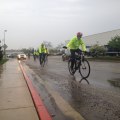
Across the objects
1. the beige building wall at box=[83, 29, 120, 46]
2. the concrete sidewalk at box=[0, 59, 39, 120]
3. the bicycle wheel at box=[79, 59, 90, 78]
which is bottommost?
the concrete sidewalk at box=[0, 59, 39, 120]

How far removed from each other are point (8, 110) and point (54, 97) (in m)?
1.74

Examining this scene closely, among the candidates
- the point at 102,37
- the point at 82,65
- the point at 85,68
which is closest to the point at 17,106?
the point at 85,68

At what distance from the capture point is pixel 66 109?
20.7ft

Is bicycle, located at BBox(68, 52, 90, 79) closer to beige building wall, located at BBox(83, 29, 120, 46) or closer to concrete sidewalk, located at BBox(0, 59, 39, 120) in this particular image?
concrete sidewalk, located at BBox(0, 59, 39, 120)

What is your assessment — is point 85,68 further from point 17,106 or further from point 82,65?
point 17,106

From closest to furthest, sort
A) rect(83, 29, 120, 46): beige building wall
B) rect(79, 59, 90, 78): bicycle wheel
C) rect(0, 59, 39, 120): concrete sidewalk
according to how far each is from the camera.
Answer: rect(0, 59, 39, 120): concrete sidewalk, rect(79, 59, 90, 78): bicycle wheel, rect(83, 29, 120, 46): beige building wall

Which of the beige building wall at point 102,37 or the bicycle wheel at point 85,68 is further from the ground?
the beige building wall at point 102,37

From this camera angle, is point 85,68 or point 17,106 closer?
point 17,106

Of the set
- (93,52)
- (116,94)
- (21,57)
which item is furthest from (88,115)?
(93,52)

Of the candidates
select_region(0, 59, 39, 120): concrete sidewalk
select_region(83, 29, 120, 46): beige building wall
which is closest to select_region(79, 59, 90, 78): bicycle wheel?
select_region(0, 59, 39, 120): concrete sidewalk

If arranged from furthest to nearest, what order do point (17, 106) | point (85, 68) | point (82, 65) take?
point (82, 65) → point (85, 68) → point (17, 106)

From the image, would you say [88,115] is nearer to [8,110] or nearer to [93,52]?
[8,110]

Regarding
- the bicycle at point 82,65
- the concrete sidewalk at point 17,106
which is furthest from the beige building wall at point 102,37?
the concrete sidewalk at point 17,106

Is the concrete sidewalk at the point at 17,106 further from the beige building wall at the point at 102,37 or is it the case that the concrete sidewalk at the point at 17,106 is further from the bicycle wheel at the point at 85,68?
the beige building wall at the point at 102,37
